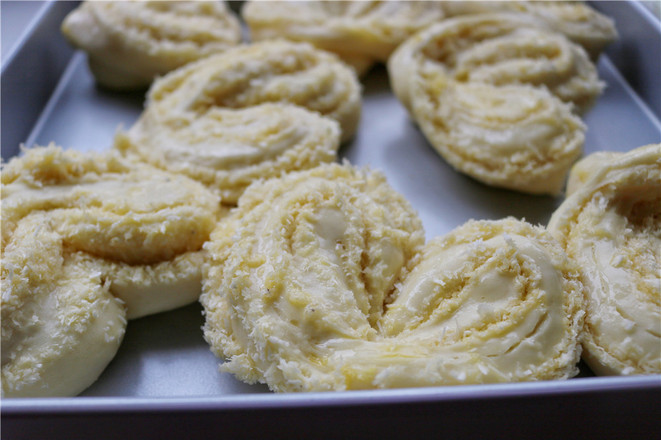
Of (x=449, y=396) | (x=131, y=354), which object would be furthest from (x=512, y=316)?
(x=131, y=354)

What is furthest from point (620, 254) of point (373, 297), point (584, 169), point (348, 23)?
point (348, 23)

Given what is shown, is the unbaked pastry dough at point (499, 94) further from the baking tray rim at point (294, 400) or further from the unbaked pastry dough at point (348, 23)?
the baking tray rim at point (294, 400)

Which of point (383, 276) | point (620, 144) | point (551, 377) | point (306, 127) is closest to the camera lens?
point (551, 377)

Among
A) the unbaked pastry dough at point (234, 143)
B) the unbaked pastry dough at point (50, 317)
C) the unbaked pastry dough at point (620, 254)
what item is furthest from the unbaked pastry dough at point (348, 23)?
the unbaked pastry dough at point (50, 317)

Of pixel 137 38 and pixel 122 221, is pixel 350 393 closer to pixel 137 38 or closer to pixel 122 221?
pixel 122 221

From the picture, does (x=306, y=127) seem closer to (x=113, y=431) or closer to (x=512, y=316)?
(x=512, y=316)

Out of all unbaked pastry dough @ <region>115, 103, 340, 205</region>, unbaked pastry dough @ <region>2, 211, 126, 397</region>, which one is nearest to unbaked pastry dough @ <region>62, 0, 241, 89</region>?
unbaked pastry dough @ <region>115, 103, 340, 205</region>

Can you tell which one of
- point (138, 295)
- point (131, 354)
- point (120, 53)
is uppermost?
point (120, 53)
